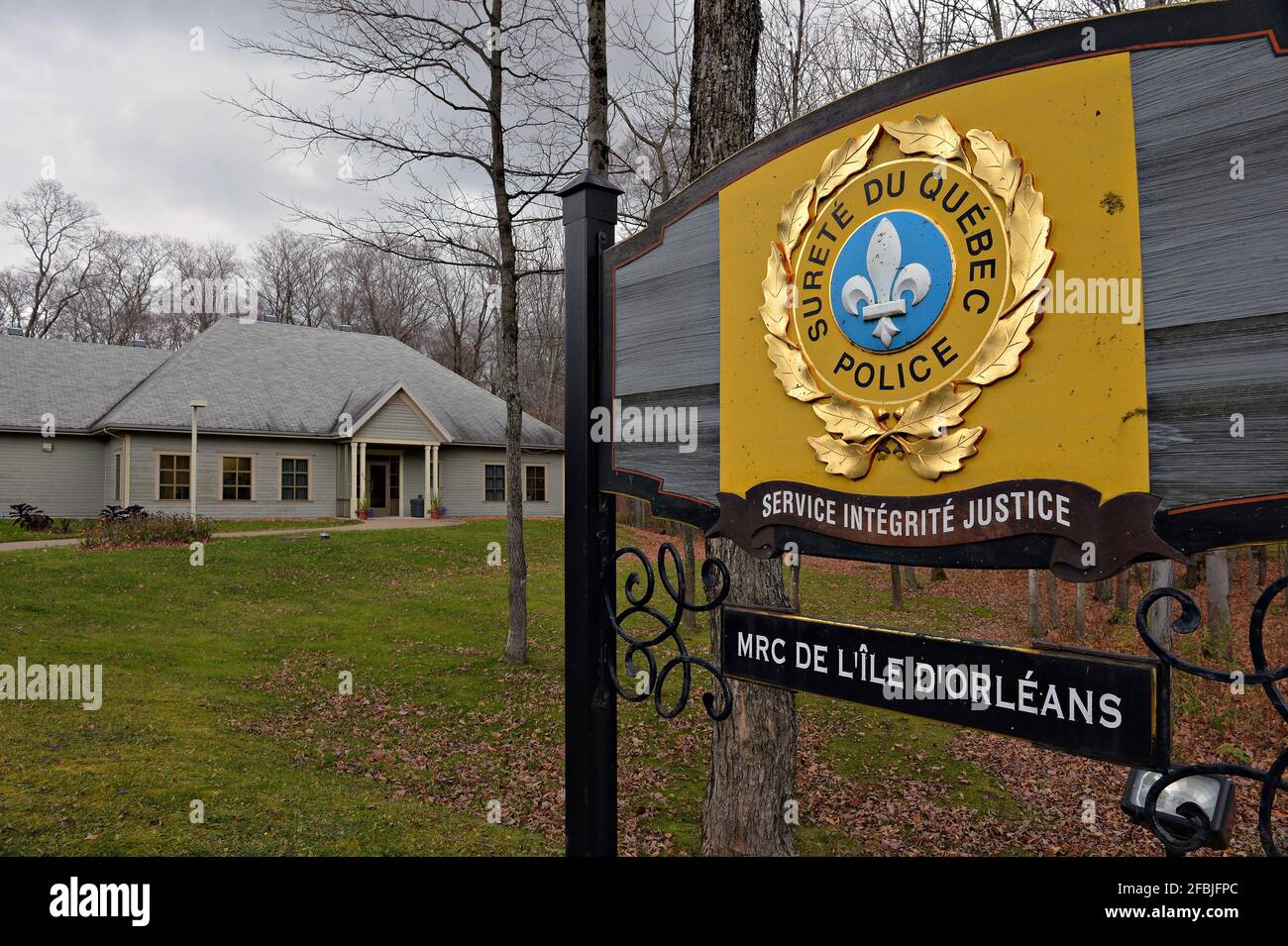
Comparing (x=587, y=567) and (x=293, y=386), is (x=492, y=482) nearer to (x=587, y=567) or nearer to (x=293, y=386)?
(x=293, y=386)

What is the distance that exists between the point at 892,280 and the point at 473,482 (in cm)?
2753

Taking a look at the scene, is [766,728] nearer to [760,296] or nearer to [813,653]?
[813,653]

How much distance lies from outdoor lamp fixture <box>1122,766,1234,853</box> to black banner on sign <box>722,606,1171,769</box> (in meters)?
0.15

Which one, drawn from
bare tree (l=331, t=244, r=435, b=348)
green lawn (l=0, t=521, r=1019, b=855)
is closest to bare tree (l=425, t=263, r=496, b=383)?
bare tree (l=331, t=244, r=435, b=348)

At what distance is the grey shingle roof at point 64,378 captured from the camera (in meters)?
24.6

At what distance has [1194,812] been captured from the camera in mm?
1850

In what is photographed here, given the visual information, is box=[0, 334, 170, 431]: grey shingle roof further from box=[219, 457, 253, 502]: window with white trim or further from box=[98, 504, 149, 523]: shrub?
box=[98, 504, 149, 523]: shrub

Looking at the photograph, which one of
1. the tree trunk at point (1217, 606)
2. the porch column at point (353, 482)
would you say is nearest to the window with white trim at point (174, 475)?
the porch column at point (353, 482)

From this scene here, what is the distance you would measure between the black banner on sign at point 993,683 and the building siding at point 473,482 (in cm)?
2675

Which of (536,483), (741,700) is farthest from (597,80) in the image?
(536,483)

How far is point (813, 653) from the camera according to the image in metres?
2.38

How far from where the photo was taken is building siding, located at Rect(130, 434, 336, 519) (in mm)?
22719
